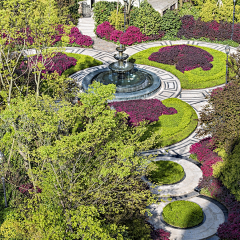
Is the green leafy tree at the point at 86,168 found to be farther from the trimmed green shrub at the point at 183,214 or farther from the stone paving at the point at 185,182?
the stone paving at the point at 185,182

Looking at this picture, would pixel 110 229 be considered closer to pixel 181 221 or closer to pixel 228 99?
pixel 181 221

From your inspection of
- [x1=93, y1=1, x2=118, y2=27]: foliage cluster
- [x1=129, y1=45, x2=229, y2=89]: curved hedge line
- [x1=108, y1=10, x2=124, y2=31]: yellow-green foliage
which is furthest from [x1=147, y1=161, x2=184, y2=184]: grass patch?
[x1=93, y1=1, x2=118, y2=27]: foliage cluster

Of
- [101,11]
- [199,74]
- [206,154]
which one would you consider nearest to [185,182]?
[206,154]

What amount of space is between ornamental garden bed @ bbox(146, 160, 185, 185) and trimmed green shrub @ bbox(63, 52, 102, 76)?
17254 millimetres

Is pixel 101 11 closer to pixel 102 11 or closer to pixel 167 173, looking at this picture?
pixel 102 11

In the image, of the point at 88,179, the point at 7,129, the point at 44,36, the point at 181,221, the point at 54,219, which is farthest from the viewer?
the point at 7,129

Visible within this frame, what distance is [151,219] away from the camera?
21.4 metres

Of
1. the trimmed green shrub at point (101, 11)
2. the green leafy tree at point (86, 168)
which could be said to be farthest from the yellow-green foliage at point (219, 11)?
the green leafy tree at point (86, 168)

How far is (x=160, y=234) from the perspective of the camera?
19469mm

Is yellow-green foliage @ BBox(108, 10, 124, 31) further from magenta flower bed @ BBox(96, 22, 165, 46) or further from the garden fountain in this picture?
the garden fountain

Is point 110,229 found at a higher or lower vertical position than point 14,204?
higher

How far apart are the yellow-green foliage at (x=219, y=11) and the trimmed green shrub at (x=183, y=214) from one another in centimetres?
3245

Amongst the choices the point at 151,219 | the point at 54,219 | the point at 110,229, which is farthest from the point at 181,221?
the point at 54,219

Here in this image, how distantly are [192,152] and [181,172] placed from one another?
251 cm
